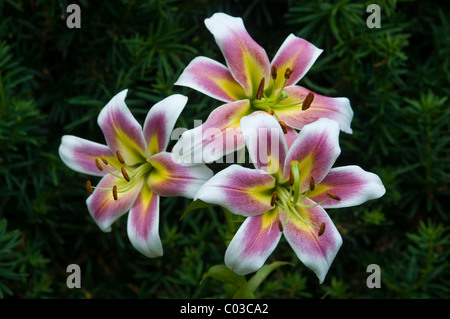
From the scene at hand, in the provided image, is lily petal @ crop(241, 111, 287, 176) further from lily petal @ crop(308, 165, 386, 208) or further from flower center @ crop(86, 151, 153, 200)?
flower center @ crop(86, 151, 153, 200)

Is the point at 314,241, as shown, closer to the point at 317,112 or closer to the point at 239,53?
the point at 317,112

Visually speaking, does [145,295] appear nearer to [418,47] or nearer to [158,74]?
[158,74]

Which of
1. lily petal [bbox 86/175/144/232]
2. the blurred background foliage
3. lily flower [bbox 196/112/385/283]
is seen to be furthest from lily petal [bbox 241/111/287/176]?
the blurred background foliage

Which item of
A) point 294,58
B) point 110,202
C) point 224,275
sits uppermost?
point 294,58

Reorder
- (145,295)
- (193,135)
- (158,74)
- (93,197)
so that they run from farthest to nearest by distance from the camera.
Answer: (145,295) → (158,74) → (93,197) → (193,135)

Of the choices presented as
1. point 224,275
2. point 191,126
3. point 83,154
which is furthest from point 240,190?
point 191,126
